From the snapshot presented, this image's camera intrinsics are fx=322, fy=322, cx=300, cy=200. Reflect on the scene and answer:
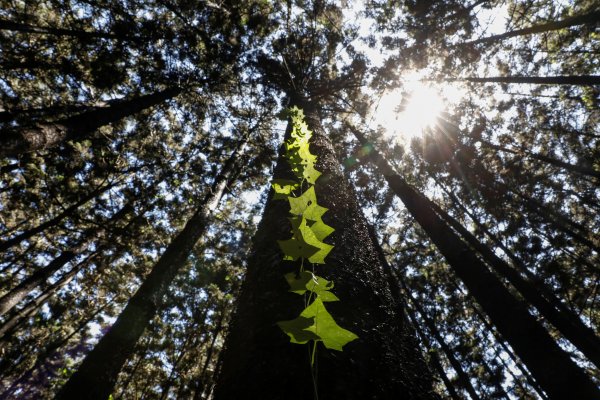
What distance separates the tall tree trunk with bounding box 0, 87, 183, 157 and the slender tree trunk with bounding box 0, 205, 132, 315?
3.76 meters

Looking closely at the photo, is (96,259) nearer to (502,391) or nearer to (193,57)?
(193,57)

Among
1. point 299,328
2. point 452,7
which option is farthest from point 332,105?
point 299,328

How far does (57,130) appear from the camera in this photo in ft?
16.6

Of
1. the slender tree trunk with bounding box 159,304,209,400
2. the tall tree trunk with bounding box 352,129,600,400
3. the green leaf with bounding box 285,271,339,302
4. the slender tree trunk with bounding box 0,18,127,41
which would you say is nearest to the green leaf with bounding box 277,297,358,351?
the green leaf with bounding box 285,271,339,302

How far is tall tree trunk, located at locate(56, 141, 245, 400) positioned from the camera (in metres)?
3.88

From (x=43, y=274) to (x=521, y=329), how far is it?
11.9 metres

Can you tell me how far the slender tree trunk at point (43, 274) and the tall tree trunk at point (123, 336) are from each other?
13.2 ft

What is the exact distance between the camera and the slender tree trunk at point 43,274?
9.08 meters

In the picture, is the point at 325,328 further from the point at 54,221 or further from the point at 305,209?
the point at 54,221

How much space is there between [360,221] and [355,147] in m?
9.10

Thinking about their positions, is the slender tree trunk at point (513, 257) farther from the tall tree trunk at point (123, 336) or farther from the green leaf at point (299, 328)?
the green leaf at point (299, 328)

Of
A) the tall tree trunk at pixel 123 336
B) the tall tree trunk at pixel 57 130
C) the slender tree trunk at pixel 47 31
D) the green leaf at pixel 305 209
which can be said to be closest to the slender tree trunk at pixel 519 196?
the tall tree trunk at pixel 123 336

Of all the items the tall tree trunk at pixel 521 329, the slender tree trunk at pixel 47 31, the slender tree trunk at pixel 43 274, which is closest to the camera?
the tall tree trunk at pixel 521 329

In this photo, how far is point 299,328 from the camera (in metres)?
0.77
